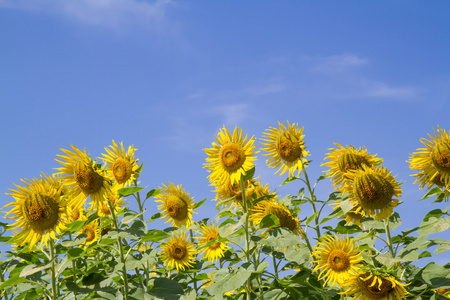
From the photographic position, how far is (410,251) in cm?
411

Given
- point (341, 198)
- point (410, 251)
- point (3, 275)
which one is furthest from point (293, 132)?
point (3, 275)

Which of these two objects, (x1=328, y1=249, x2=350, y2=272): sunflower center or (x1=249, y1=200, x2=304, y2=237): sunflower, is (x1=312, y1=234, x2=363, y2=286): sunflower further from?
(x1=249, y1=200, x2=304, y2=237): sunflower

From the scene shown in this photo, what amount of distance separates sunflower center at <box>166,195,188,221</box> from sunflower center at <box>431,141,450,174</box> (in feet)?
A: 9.84

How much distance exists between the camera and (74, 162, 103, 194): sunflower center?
4.43 meters

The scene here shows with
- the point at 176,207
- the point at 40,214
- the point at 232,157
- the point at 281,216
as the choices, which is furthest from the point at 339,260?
the point at 40,214

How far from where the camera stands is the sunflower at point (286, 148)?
529 centimetres

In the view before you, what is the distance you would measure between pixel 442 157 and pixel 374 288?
161cm

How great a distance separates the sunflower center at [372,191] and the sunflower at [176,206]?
2542mm

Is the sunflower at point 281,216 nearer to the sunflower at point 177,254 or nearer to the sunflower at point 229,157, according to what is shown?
the sunflower at point 229,157

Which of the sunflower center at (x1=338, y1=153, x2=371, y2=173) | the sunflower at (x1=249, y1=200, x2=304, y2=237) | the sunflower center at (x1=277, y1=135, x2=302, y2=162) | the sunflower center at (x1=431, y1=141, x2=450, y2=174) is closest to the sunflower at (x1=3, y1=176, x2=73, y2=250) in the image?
the sunflower at (x1=249, y1=200, x2=304, y2=237)

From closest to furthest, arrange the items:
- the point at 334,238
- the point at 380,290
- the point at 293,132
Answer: the point at 380,290, the point at 334,238, the point at 293,132

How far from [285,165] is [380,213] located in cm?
141

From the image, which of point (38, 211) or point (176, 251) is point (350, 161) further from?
point (38, 211)

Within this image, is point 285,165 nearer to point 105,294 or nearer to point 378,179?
point 378,179
